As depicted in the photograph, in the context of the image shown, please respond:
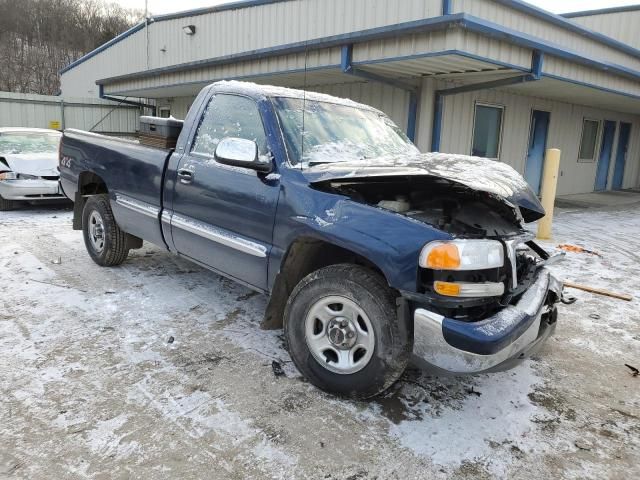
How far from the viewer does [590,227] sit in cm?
958

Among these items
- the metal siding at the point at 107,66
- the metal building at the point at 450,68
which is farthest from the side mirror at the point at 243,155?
the metal siding at the point at 107,66

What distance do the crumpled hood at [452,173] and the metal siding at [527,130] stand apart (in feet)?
21.3

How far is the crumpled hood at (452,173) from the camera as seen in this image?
9.04 feet

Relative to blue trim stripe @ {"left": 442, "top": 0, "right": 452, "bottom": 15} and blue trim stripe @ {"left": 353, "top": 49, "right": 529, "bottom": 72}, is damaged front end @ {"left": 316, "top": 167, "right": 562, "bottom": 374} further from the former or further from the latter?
blue trim stripe @ {"left": 442, "top": 0, "right": 452, "bottom": 15}

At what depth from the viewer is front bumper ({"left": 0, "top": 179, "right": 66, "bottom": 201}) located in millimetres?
8258

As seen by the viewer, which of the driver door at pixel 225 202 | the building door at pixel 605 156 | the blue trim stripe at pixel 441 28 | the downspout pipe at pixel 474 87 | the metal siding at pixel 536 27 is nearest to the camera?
the driver door at pixel 225 202

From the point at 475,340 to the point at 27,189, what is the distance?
329 inches

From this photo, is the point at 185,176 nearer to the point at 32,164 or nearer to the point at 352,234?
the point at 352,234

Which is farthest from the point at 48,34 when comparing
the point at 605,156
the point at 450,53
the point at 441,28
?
the point at 450,53

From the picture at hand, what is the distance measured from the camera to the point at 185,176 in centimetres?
402

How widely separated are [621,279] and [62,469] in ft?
20.3

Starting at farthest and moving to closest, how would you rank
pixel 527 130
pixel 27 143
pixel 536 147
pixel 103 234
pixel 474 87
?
pixel 536 147 < pixel 527 130 < pixel 27 143 < pixel 474 87 < pixel 103 234

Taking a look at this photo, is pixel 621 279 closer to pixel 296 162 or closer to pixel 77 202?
pixel 296 162

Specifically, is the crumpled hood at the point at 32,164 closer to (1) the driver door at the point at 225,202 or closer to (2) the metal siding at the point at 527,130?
(1) the driver door at the point at 225,202
